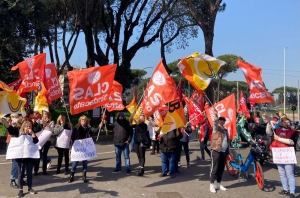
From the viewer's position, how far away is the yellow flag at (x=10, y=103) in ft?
28.4

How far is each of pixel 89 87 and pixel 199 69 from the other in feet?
8.58

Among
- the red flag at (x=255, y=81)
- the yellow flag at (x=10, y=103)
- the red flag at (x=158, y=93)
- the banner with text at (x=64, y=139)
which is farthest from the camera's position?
the red flag at (x=255, y=81)

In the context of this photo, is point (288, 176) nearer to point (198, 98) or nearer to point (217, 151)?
point (217, 151)

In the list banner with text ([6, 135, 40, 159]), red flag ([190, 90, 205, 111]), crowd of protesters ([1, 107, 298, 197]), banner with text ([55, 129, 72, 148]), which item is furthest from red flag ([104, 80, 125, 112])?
banner with text ([6, 135, 40, 159])

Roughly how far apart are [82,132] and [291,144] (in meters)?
4.47

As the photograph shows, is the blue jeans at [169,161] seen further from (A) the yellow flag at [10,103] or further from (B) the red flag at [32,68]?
(B) the red flag at [32,68]

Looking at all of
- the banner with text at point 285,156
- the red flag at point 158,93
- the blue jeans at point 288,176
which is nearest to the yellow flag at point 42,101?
the red flag at point 158,93

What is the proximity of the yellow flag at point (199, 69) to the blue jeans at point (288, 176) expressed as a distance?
2569mm

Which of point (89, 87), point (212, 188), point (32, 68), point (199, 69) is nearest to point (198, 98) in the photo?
point (199, 69)

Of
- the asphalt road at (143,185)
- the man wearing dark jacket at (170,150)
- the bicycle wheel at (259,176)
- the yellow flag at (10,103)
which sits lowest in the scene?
the asphalt road at (143,185)

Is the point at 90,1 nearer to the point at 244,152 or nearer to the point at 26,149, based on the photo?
the point at 244,152

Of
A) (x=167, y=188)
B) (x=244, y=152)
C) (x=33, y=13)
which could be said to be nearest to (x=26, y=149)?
(x=167, y=188)

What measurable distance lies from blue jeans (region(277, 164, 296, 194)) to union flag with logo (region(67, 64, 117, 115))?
162 inches

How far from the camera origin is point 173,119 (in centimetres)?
859
